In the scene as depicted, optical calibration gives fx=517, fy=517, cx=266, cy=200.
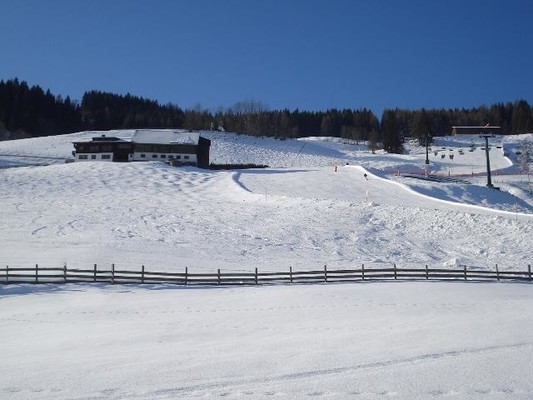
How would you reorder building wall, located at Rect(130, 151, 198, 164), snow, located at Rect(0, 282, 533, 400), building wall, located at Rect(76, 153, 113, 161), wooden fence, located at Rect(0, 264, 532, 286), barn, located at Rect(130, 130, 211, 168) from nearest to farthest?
snow, located at Rect(0, 282, 533, 400)
wooden fence, located at Rect(0, 264, 532, 286)
barn, located at Rect(130, 130, 211, 168)
building wall, located at Rect(130, 151, 198, 164)
building wall, located at Rect(76, 153, 113, 161)

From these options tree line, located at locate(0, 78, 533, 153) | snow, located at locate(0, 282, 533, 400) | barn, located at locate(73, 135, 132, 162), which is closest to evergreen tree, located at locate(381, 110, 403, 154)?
tree line, located at locate(0, 78, 533, 153)

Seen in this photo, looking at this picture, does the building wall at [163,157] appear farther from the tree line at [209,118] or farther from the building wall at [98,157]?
the tree line at [209,118]

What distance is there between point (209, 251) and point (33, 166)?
159 ft

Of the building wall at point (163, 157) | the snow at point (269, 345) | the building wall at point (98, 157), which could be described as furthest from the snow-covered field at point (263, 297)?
the building wall at point (163, 157)

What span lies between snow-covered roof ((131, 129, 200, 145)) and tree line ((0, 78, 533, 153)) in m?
52.7

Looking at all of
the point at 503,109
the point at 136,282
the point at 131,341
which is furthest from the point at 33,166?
the point at 503,109

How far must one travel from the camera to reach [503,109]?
170 metres

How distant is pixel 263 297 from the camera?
21922mm

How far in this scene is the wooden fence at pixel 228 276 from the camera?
25.4m

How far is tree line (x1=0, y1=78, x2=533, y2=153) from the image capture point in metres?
145

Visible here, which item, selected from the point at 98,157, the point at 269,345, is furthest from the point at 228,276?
the point at 98,157

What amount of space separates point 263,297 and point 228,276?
5.48 m

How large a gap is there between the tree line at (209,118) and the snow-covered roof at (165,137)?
173 feet

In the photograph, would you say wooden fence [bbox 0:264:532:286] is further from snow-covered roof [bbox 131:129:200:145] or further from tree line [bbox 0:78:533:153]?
tree line [bbox 0:78:533:153]
